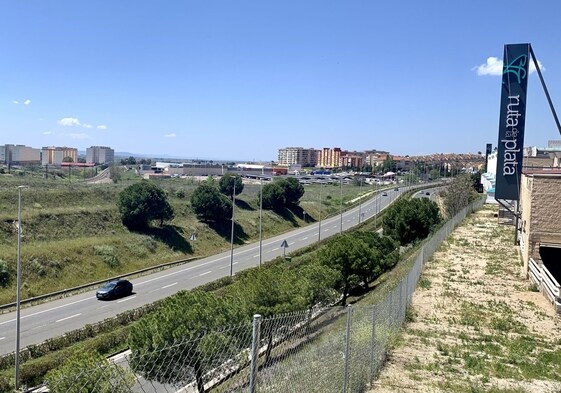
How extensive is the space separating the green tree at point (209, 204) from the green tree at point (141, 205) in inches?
253

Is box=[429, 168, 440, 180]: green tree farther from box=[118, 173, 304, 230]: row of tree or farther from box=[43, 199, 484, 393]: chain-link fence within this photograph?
box=[43, 199, 484, 393]: chain-link fence

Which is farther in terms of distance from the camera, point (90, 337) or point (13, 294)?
point (13, 294)

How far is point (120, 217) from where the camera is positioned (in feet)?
152

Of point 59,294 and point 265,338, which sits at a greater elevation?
point 265,338

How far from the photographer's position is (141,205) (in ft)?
149

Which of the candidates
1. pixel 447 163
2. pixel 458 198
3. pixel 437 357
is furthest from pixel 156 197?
pixel 447 163

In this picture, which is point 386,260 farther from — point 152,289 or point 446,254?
point 152,289

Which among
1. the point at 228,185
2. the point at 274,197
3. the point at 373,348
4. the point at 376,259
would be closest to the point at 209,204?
the point at 274,197

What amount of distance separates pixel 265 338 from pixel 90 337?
17496 millimetres

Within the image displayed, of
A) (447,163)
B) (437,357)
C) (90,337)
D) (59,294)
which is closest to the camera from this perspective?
(437,357)

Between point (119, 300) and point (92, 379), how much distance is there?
22.6 m

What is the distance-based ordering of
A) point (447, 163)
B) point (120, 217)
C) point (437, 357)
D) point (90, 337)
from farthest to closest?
point (447, 163) → point (120, 217) → point (90, 337) → point (437, 357)

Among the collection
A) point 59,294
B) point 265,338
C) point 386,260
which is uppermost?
point 265,338

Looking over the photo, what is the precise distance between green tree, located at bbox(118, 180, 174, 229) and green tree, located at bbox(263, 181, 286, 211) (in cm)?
2073
